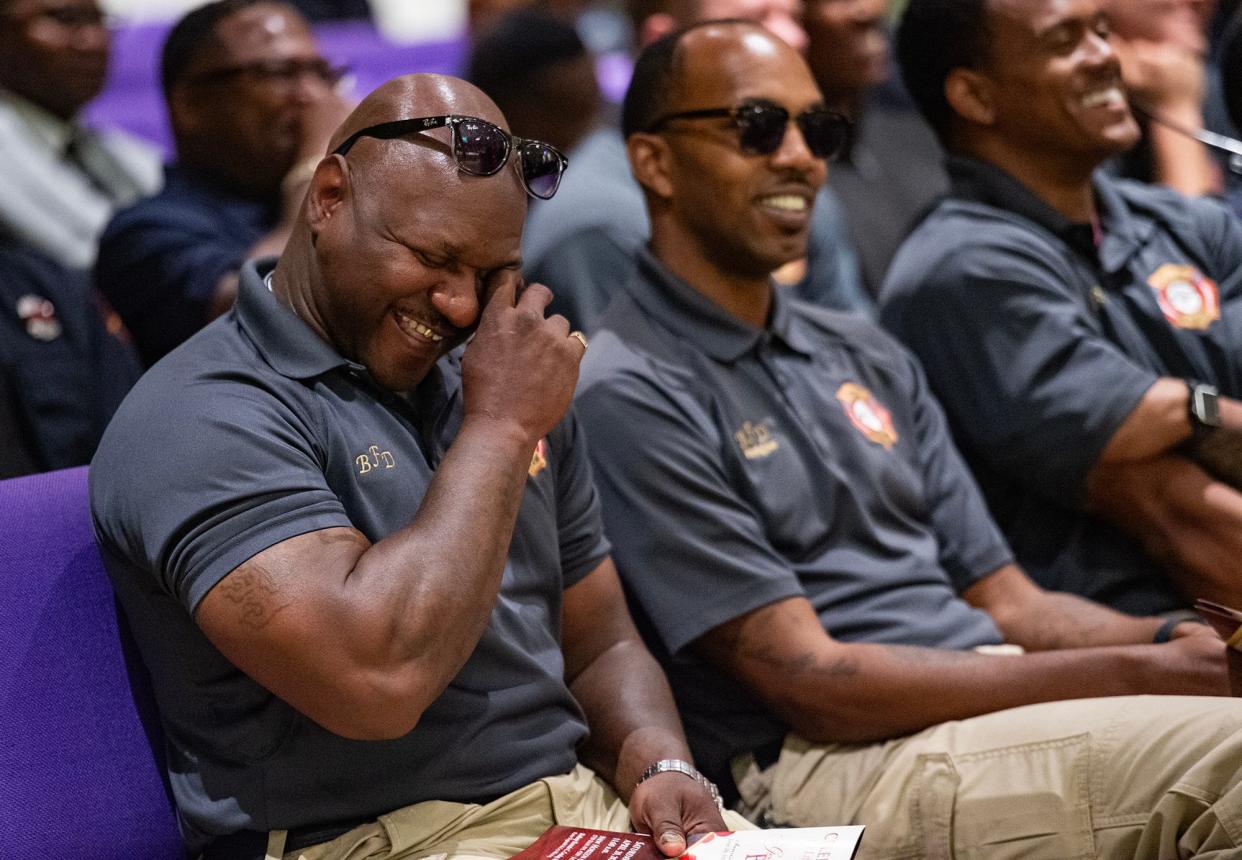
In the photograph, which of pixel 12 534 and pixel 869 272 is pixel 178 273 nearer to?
pixel 12 534

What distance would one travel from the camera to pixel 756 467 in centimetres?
249

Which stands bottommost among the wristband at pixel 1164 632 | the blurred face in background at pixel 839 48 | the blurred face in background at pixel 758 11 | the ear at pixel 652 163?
the blurred face in background at pixel 839 48

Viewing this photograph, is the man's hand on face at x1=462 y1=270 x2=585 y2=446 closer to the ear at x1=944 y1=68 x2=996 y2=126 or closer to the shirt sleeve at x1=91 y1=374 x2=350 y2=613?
the shirt sleeve at x1=91 y1=374 x2=350 y2=613

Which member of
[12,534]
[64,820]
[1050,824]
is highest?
[12,534]

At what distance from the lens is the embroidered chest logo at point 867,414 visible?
265 centimetres

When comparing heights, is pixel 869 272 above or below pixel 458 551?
below

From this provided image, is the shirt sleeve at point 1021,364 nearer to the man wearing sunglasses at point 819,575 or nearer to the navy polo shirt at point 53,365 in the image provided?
the man wearing sunglasses at point 819,575

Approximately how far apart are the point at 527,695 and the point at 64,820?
0.60 metres

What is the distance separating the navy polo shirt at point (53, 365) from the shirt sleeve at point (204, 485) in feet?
3.48

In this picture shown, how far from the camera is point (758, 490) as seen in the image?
2.47 metres

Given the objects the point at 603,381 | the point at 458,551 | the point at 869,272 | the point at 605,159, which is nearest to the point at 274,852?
the point at 458,551

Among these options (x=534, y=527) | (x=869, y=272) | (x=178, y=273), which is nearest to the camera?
(x=534, y=527)

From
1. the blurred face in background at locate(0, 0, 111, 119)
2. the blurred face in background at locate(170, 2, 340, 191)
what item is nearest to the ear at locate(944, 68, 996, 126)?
the blurred face in background at locate(170, 2, 340, 191)

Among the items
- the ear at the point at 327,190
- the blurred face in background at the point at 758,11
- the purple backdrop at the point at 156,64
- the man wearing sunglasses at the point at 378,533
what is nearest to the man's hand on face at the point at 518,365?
the man wearing sunglasses at the point at 378,533
